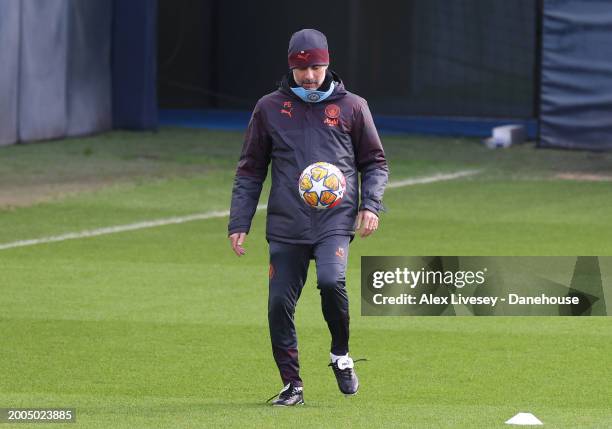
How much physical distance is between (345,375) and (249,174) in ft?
3.67

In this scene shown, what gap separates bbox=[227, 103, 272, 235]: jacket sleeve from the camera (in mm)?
7414

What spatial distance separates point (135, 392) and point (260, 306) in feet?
9.35

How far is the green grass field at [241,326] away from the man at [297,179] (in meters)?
0.48

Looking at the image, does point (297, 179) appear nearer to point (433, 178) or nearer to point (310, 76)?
point (310, 76)

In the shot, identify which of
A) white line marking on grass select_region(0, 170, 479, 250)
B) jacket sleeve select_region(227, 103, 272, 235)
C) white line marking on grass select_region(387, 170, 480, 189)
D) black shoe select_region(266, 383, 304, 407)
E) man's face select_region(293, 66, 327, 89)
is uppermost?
man's face select_region(293, 66, 327, 89)

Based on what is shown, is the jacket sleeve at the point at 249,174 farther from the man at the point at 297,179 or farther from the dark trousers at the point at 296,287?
the dark trousers at the point at 296,287

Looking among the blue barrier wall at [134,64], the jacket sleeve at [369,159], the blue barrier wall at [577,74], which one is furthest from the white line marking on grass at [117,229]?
the blue barrier wall at [134,64]

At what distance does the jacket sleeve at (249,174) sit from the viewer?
24.3 ft

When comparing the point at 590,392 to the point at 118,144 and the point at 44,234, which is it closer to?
the point at 44,234

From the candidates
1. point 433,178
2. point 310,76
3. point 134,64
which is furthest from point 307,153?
point 134,64

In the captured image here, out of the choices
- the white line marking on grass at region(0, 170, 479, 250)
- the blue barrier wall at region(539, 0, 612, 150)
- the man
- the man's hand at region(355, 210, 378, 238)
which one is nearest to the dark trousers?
the man

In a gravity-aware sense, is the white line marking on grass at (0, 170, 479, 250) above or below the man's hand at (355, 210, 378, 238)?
below

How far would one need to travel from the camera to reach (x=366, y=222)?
729cm

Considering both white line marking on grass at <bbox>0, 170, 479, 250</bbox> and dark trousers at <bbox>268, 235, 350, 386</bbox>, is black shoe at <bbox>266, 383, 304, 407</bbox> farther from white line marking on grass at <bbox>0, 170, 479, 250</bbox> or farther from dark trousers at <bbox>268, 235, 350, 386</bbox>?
white line marking on grass at <bbox>0, 170, 479, 250</bbox>
